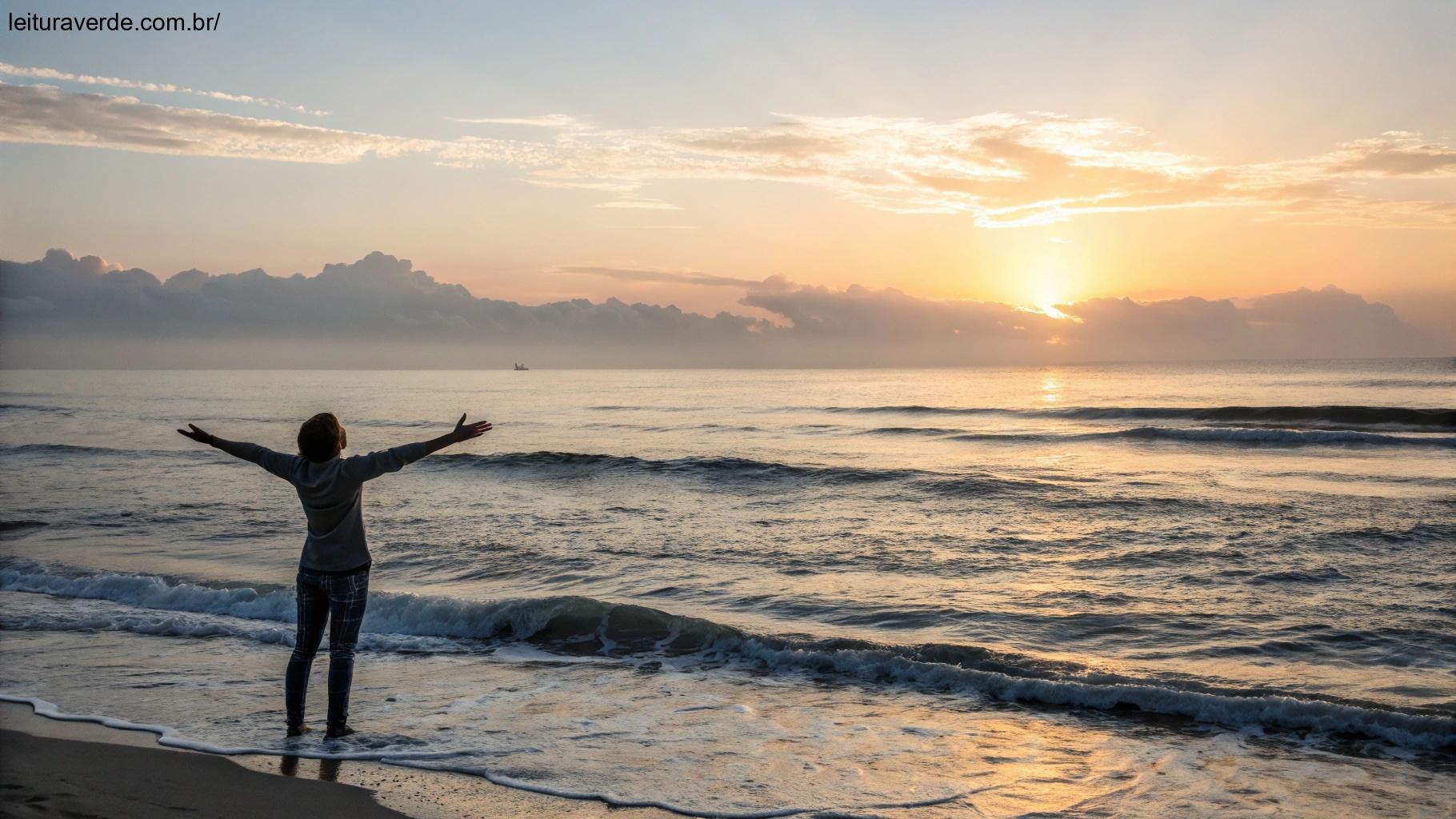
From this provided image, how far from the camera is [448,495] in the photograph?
70.7 feet

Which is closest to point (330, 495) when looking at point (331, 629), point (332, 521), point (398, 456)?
point (332, 521)

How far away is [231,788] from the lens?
553 cm

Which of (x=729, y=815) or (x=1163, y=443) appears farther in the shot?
(x=1163, y=443)

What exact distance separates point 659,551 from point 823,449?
17561mm

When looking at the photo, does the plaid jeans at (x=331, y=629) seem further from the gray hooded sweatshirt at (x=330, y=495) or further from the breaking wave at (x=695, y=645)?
the breaking wave at (x=695, y=645)

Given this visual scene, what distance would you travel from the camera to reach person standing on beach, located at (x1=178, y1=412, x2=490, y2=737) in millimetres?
5773

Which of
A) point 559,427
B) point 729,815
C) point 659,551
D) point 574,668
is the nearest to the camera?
point 729,815

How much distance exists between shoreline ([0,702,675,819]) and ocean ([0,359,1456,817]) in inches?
9.3

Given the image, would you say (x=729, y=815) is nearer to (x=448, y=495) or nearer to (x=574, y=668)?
(x=574, y=668)

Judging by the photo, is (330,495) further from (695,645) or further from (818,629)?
(818,629)

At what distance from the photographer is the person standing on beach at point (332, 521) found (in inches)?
227

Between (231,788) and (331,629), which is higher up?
(331,629)

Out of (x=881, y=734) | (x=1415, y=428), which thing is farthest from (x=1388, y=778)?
(x=1415, y=428)

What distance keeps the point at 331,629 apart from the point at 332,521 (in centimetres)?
83
